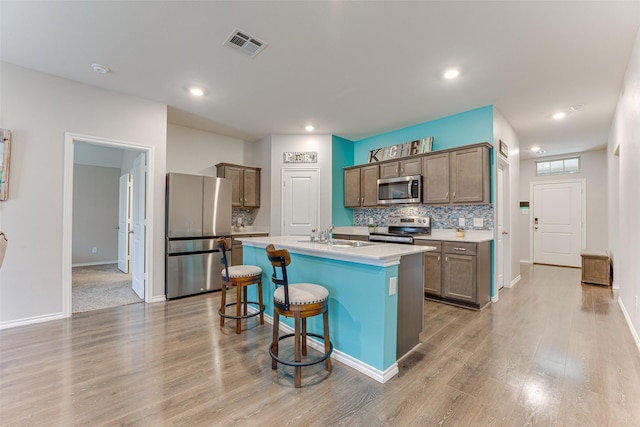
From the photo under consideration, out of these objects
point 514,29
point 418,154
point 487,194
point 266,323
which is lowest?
point 266,323

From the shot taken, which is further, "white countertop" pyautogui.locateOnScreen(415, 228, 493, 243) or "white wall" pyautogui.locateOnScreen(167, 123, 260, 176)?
"white wall" pyautogui.locateOnScreen(167, 123, 260, 176)

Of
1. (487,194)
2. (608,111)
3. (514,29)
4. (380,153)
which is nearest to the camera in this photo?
(514,29)

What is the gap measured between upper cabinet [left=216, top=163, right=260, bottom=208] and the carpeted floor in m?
2.21

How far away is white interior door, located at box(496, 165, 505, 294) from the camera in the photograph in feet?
13.3

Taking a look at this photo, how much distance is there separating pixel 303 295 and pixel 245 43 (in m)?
2.32

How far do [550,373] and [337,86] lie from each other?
3446 millimetres

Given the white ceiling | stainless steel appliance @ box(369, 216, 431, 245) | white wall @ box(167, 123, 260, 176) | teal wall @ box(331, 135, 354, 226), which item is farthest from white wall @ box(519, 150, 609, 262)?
white wall @ box(167, 123, 260, 176)

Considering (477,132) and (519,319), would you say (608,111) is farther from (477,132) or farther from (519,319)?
(519,319)

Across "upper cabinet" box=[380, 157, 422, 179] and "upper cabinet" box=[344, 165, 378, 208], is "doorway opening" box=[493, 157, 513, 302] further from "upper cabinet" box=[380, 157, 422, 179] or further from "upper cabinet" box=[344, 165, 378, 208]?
"upper cabinet" box=[344, 165, 378, 208]

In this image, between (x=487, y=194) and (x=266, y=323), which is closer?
(x=266, y=323)

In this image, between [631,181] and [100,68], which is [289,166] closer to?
[100,68]

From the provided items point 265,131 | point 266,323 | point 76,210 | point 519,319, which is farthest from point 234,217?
point 519,319

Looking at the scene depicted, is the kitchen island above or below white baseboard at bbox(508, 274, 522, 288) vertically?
above

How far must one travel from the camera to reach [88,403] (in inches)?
67.6
